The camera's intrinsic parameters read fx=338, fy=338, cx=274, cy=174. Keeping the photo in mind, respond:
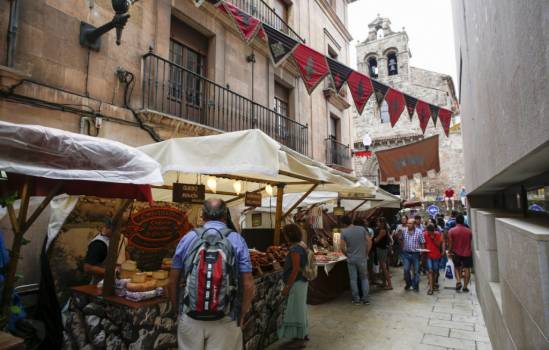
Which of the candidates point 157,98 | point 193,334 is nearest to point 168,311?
point 193,334

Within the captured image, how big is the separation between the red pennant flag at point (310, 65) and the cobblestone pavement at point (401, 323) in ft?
15.3

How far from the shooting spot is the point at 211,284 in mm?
2723

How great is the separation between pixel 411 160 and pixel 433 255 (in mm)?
4704

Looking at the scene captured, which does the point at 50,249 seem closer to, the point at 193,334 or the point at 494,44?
the point at 193,334

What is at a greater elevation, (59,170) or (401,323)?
(59,170)

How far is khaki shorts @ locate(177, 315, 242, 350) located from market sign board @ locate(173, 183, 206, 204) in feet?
7.31

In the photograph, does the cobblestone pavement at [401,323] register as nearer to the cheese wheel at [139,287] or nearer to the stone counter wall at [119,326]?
the stone counter wall at [119,326]

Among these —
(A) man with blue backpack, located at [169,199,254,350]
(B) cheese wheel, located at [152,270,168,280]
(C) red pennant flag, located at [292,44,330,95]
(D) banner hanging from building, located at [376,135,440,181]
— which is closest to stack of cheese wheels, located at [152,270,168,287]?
(B) cheese wheel, located at [152,270,168,280]

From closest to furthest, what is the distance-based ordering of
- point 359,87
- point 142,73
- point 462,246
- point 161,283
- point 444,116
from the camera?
1. point 161,283
2. point 142,73
3. point 359,87
4. point 462,246
5. point 444,116

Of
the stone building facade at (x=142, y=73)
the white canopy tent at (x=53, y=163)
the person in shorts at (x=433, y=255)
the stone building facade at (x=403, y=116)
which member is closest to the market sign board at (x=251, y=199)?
the white canopy tent at (x=53, y=163)

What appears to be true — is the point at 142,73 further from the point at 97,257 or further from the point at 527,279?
the point at 527,279

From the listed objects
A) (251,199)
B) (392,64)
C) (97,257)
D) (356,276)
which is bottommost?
(356,276)

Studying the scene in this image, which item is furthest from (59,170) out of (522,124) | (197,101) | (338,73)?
(338,73)

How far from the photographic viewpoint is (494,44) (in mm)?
2389
